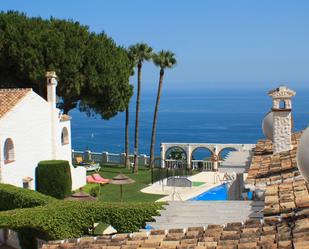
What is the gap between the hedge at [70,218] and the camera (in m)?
15.2

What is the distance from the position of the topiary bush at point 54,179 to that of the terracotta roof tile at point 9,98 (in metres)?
3.39

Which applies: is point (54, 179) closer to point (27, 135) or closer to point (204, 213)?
point (27, 135)

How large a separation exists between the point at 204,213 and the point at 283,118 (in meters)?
5.16

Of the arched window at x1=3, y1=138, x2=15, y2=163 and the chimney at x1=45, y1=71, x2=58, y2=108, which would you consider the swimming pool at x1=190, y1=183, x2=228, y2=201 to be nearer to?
the chimney at x1=45, y1=71, x2=58, y2=108

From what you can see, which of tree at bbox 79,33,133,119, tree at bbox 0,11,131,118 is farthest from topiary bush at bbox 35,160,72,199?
tree at bbox 79,33,133,119

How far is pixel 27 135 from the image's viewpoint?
1076 inches

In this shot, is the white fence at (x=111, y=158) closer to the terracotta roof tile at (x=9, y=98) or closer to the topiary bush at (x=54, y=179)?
the topiary bush at (x=54, y=179)

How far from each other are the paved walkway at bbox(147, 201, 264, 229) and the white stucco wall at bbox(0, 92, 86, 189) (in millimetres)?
13565

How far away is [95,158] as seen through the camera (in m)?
45.0

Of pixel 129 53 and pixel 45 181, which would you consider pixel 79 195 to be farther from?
pixel 129 53

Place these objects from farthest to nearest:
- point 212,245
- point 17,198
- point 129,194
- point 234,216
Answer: point 129,194 → point 17,198 → point 234,216 → point 212,245

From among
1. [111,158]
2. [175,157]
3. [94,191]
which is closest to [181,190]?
[94,191]

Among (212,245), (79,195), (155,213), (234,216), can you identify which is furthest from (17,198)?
(212,245)

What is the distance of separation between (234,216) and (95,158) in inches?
1317
